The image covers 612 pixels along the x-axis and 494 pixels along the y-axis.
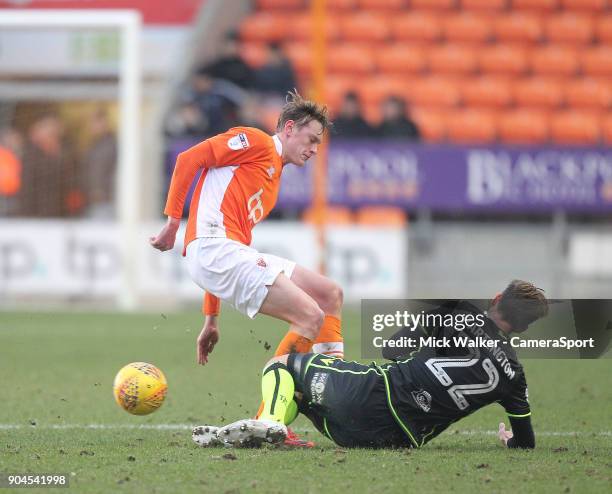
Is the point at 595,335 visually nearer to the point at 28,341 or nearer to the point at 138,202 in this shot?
the point at 28,341

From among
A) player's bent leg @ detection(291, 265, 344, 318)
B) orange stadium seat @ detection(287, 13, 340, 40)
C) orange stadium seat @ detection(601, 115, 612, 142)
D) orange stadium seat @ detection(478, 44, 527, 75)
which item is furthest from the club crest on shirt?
orange stadium seat @ detection(287, 13, 340, 40)

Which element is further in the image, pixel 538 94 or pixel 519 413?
pixel 538 94

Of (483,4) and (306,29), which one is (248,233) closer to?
(306,29)

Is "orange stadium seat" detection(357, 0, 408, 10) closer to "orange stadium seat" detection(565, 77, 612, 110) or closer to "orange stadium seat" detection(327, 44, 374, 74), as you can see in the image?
"orange stadium seat" detection(327, 44, 374, 74)

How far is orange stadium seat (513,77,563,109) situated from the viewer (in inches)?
782

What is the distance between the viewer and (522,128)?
Answer: 62.5 ft

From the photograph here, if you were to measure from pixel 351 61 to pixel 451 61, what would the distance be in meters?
1.71

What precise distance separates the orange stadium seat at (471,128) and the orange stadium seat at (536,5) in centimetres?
310

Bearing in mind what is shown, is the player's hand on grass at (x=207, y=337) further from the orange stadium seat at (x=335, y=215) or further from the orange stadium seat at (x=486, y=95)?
the orange stadium seat at (x=486, y=95)

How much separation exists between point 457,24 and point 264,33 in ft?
11.1

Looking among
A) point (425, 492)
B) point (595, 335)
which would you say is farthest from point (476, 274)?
point (425, 492)

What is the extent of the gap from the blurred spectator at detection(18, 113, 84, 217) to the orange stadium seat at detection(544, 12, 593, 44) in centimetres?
899

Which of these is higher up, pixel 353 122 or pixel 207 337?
pixel 353 122

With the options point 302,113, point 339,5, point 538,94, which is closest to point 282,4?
point 339,5
